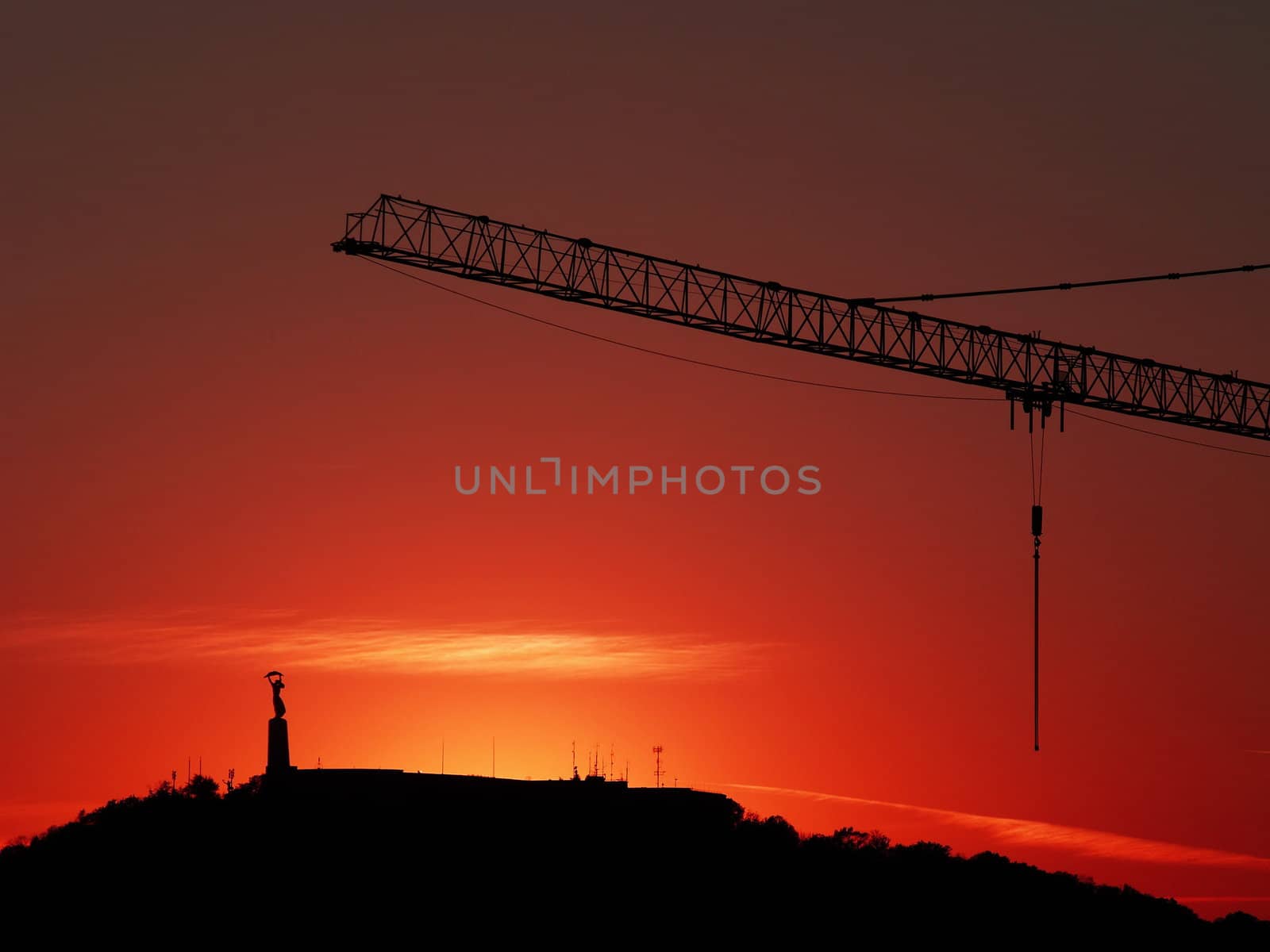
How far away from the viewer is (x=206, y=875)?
9931 cm

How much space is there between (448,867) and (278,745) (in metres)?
20.7

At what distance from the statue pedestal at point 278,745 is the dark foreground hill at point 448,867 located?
7.10 feet

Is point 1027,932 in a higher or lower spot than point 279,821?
lower

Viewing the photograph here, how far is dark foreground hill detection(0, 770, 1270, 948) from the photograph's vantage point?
95.6m

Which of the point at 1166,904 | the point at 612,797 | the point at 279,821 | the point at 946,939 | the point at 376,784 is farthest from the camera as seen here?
the point at 1166,904

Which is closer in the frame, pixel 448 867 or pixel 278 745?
pixel 278 745

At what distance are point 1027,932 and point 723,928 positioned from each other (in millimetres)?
37098

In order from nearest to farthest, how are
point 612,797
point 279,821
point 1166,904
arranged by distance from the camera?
point 279,821 < point 612,797 < point 1166,904

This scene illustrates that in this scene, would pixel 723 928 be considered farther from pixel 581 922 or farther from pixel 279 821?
pixel 279 821

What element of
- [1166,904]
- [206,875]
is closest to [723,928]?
[206,875]

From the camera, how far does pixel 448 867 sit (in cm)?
9862

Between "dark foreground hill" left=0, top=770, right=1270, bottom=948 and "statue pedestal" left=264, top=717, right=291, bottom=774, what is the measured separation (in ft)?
7.10

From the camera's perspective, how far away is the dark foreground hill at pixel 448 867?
95.6m

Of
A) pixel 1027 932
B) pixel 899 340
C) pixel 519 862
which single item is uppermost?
pixel 899 340
